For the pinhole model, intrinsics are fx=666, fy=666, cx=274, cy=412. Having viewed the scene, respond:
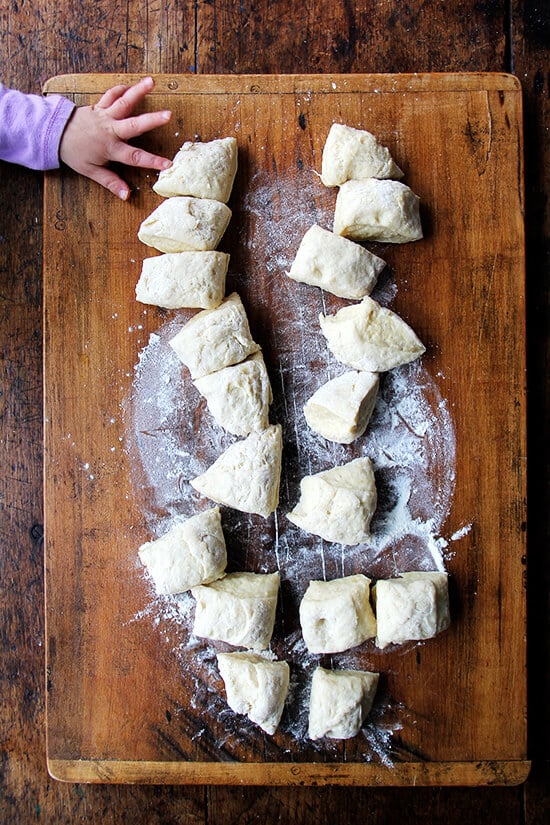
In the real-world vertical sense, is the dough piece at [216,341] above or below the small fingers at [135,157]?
below

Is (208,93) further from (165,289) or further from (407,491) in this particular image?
(407,491)

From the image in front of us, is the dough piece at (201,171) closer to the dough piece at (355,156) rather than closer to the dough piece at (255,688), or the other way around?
the dough piece at (355,156)

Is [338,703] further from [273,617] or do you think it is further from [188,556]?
[188,556]

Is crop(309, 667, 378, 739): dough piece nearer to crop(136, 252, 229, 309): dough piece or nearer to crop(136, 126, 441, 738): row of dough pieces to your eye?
crop(136, 126, 441, 738): row of dough pieces

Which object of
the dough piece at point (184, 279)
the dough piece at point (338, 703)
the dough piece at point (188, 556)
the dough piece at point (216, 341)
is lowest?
the dough piece at point (338, 703)

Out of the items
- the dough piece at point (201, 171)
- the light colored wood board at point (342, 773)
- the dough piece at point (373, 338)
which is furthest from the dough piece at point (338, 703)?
the dough piece at point (201, 171)

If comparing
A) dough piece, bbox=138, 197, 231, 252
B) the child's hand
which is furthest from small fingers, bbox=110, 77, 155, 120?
dough piece, bbox=138, 197, 231, 252

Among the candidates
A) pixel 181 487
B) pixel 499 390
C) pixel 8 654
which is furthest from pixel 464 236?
pixel 8 654
